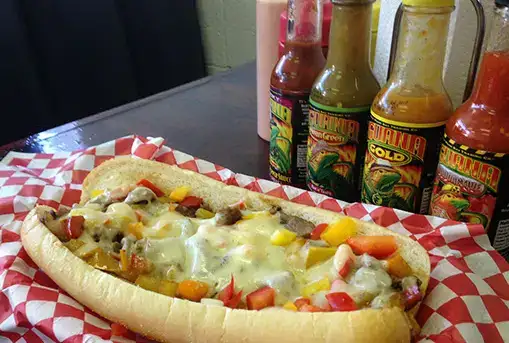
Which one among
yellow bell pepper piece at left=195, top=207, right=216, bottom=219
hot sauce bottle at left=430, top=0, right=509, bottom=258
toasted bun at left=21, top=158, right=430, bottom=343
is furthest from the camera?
yellow bell pepper piece at left=195, top=207, right=216, bottom=219

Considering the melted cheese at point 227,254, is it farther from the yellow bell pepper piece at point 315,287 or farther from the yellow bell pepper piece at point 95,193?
the yellow bell pepper piece at point 95,193

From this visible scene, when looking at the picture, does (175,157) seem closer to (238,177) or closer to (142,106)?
(238,177)

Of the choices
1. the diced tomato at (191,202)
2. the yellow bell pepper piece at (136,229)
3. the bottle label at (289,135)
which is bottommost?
the diced tomato at (191,202)

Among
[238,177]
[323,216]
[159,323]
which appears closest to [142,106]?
[238,177]

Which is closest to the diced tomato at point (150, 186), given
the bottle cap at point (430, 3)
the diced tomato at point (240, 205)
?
the diced tomato at point (240, 205)

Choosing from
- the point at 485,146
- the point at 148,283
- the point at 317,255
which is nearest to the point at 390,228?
the point at 317,255

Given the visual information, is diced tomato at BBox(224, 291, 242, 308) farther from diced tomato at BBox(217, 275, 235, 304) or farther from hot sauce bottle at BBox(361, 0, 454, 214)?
hot sauce bottle at BBox(361, 0, 454, 214)

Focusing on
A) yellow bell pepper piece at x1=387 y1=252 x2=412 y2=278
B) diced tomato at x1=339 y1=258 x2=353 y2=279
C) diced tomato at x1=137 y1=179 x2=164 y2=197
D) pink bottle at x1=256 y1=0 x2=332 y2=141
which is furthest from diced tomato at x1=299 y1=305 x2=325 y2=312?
pink bottle at x1=256 y1=0 x2=332 y2=141
